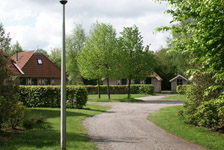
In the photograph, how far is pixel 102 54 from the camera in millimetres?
32500

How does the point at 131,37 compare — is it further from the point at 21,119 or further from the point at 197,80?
the point at 21,119

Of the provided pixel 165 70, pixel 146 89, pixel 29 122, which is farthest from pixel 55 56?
pixel 29 122

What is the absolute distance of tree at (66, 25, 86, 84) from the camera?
56.7 metres

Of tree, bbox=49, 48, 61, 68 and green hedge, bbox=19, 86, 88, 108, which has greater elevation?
tree, bbox=49, 48, 61, 68

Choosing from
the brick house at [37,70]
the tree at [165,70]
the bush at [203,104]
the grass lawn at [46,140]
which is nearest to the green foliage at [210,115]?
the bush at [203,104]

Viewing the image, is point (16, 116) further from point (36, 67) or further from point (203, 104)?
point (36, 67)

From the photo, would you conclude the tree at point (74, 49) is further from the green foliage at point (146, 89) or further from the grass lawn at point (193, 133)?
the grass lawn at point (193, 133)

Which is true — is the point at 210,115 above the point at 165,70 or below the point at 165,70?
below

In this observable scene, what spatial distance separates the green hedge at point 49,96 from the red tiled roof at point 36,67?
1839 cm

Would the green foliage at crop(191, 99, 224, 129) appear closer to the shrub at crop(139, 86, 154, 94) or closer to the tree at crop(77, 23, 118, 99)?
the tree at crop(77, 23, 118, 99)

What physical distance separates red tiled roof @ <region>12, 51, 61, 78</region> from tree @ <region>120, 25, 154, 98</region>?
14.8 m

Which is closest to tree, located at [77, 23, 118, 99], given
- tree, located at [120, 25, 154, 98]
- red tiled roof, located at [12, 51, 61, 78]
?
tree, located at [120, 25, 154, 98]

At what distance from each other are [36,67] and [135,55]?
1838 cm

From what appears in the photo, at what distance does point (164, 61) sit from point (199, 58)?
60.1m
